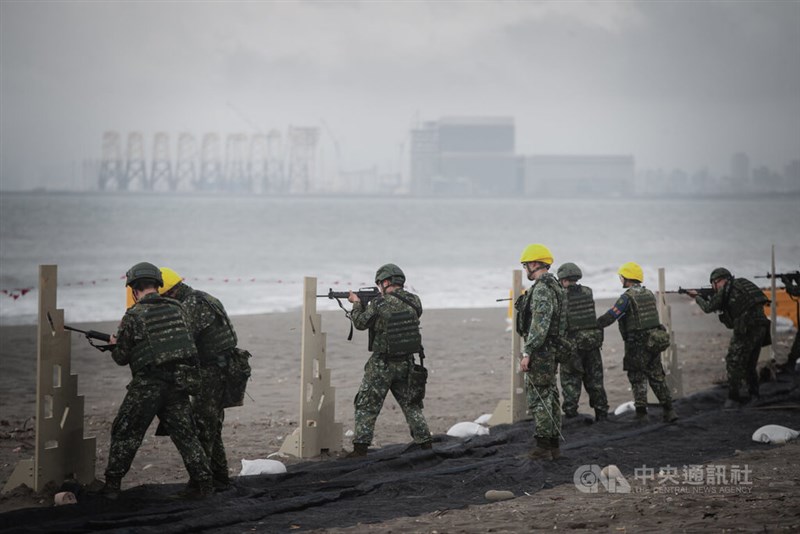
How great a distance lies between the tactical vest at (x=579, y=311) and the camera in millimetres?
12359

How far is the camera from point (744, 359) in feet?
44.8

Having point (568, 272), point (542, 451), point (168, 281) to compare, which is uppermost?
point (568, 272)

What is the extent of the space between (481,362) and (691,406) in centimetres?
542

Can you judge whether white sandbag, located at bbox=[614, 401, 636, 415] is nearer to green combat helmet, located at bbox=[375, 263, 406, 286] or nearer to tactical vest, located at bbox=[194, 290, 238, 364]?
green combat helmet, located at bbox=[375, 263, 406, 286]

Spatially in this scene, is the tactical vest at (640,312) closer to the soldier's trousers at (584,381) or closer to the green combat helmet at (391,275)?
the soldier's trousers at (584,381)

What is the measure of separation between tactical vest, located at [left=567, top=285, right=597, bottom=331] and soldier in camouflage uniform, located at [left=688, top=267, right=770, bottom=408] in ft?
6.81

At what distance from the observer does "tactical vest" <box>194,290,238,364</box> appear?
8.39 metres

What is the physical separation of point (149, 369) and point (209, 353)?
69 cm

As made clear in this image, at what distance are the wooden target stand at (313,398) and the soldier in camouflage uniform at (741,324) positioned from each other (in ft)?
18.5

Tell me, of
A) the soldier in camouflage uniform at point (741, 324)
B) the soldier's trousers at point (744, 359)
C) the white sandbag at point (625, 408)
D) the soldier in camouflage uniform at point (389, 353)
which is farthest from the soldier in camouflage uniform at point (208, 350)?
the soldier's trousers at point (744, 359)

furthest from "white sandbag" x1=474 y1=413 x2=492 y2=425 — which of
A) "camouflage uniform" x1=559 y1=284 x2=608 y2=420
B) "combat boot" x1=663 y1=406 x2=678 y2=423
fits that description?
"combat boot" x1=663 y1=406 x2=678 y2=423

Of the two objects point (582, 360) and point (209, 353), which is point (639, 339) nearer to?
point (582, 360)

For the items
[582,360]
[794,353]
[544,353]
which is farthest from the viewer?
[794,353]

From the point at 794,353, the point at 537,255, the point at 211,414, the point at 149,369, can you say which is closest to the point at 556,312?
the point at 537,255
